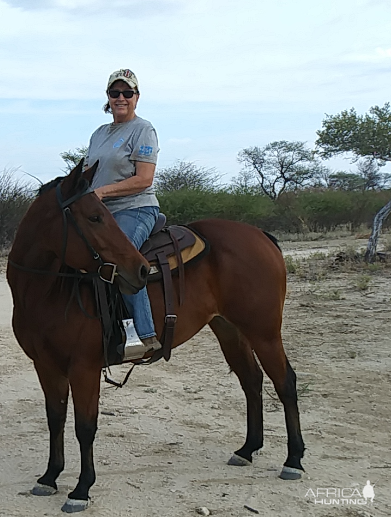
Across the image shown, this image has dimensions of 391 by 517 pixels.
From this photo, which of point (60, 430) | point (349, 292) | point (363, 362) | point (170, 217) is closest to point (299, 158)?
point (170, 217)

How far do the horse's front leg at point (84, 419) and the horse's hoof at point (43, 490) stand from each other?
25 cm

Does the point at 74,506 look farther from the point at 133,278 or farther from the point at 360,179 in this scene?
the point at 360,179

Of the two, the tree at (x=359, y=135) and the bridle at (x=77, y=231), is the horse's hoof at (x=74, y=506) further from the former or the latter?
the tree at (x=359, y=135)

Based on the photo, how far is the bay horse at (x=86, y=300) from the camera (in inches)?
141

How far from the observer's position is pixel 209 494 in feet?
12.8

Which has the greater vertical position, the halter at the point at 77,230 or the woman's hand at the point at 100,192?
the woman's hand at the point at 100,192

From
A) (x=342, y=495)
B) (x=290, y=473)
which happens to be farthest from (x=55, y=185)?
(x=342, y=495)

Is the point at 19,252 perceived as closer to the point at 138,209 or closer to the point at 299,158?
the point at 138,209

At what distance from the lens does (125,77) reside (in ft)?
13.5

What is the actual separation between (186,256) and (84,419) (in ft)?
4.27

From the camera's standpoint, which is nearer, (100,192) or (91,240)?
(91,240)

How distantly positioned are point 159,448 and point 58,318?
5.18ft

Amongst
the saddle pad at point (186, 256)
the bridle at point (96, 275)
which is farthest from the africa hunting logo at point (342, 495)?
the saddle pad at point (186, 256)

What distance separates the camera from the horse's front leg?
3.72 meters
